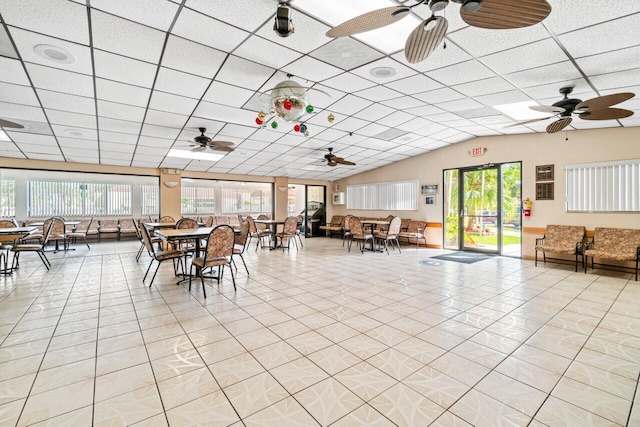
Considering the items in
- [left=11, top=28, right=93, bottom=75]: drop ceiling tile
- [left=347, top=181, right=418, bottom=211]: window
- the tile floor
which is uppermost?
[left=11, top=28, right=93, bottom=75]: drop ceiling tile

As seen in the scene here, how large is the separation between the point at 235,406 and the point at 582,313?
379 cm

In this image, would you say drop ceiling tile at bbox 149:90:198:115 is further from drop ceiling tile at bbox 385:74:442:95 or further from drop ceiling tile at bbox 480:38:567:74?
drop ceiling tile at bbox 480:38:567:74

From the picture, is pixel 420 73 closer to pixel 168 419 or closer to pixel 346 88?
pixel 346 88

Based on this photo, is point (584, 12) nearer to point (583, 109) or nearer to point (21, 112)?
point (583, 109)

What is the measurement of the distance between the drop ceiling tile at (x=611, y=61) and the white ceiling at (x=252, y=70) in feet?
0.06

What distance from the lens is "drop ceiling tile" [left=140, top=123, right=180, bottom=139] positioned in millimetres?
5363

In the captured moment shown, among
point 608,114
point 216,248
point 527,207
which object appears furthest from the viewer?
point 527,207

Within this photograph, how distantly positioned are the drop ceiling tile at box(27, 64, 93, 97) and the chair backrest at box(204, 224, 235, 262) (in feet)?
7.71

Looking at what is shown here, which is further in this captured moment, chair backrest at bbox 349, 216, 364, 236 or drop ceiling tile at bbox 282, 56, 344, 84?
chair backrest at bbox 349, 216, 364, 236

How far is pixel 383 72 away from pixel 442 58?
0.67 metres

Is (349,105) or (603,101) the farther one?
(349,105)

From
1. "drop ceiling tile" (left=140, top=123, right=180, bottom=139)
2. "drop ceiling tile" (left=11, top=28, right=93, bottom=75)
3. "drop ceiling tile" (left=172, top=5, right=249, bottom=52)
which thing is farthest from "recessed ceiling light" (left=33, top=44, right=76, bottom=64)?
"drop ceiling tile" (left=140, top=123, right=180, bottom=139)

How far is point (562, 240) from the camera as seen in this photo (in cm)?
594

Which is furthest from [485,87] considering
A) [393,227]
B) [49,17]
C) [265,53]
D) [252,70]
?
[49,17]
